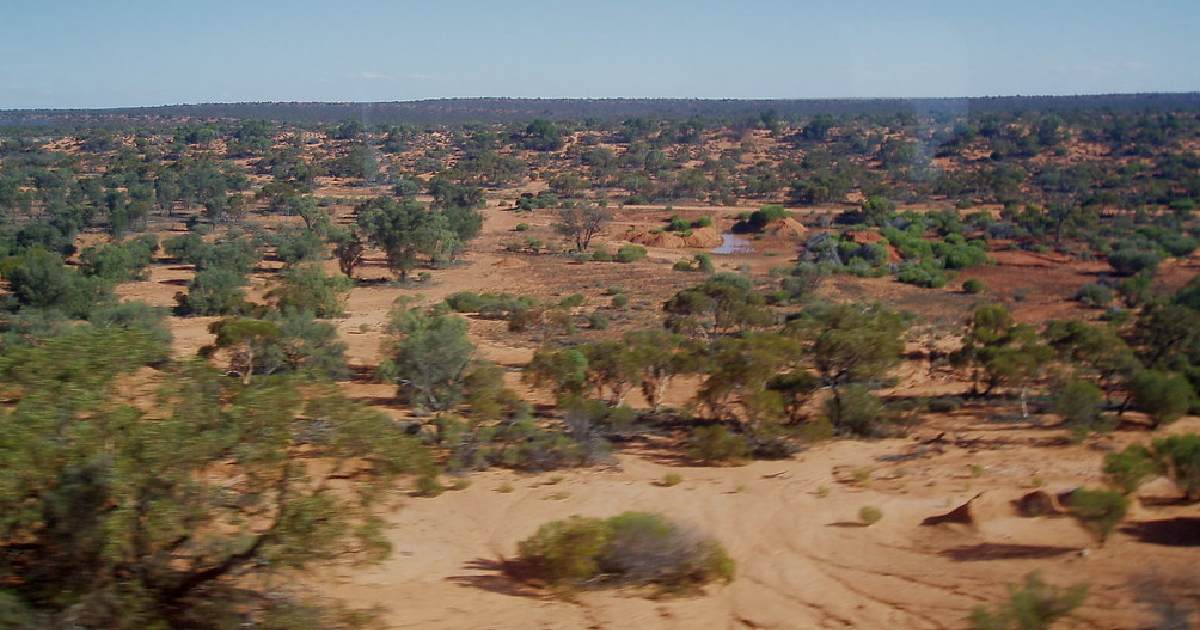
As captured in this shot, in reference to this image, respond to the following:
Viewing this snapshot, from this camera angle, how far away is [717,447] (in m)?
16.5

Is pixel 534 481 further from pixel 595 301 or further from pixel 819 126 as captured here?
pixel 819 126

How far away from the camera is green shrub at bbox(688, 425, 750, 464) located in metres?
16.5

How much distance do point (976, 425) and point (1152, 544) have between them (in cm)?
689

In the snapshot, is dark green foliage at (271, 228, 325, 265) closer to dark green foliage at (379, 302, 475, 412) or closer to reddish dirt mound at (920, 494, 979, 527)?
dark green foliage at (379, 302, 475, 412)

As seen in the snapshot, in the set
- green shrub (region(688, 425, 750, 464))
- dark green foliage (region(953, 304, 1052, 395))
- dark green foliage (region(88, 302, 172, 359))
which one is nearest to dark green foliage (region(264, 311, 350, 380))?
dark green foliage (region(88, 302, 172, 359))

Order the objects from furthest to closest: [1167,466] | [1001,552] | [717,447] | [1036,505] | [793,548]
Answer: [717,447] → [1167,466] → [1036,505] → [793,548] → [1001,552]

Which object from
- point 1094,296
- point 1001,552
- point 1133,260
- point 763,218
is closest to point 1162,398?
point 1001,552

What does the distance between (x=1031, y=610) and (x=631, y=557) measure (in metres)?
4.21

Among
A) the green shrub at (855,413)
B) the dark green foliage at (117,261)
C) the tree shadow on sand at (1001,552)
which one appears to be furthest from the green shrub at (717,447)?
the dark green foliage at (117,261)

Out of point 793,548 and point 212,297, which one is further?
point 212,297

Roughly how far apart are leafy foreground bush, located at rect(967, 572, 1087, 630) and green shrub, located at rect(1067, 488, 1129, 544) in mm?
2387

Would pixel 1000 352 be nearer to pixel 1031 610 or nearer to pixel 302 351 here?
pixel 1031 610

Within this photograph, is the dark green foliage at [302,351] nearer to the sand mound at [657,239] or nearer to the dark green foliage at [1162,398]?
the dark green foliage at [1162,398]

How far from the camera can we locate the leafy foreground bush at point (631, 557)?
36.1ft
